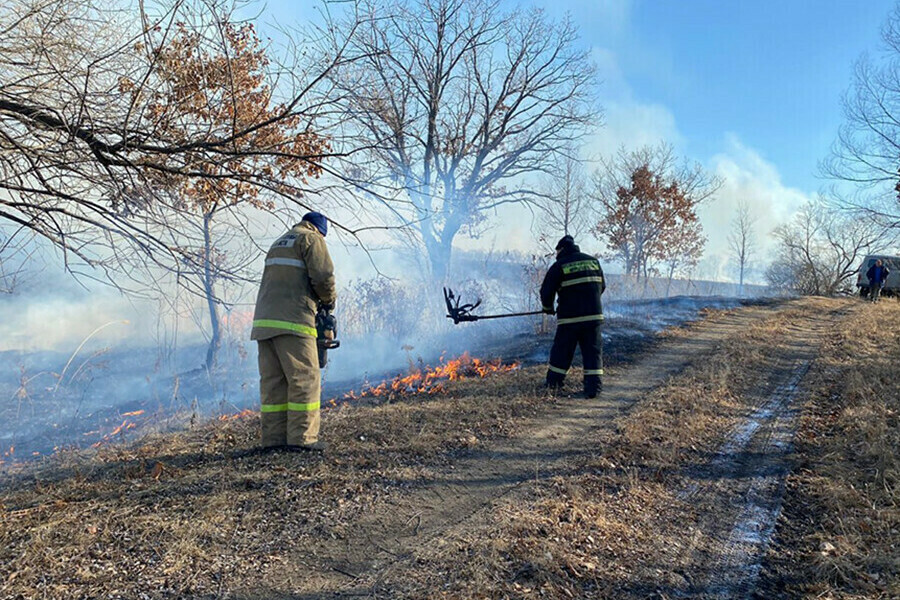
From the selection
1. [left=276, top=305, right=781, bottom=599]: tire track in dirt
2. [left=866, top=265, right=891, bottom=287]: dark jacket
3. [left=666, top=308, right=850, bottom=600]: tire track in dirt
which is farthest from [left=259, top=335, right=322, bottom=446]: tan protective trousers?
[left=866, top=265, right=891, bottom=287]: dark jacket

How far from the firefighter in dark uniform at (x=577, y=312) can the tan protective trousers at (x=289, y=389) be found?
3.29 metres

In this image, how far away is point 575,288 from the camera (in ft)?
20.4

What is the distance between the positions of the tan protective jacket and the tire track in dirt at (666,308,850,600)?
10.9 ft

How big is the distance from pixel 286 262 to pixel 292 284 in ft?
0.66

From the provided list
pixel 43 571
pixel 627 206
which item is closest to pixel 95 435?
pixel 43 571

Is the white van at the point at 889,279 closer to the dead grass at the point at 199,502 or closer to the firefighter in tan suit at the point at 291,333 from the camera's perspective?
the dead grass at the point at 199,502

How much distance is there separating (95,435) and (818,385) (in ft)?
39.4

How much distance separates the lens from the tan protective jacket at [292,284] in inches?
163

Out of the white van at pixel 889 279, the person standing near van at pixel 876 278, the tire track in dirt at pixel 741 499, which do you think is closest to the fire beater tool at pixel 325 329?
the tire track in dirt at pixel 741 499

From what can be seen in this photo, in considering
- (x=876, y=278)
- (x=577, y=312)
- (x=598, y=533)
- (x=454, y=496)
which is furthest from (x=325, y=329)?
(x=876, y=278)

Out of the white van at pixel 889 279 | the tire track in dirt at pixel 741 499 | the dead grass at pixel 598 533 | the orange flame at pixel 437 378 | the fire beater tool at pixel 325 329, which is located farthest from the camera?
the white van at pixel 889 279

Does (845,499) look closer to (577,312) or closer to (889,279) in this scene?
(577,312)

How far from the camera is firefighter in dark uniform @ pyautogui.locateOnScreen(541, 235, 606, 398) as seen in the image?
20.3 feet

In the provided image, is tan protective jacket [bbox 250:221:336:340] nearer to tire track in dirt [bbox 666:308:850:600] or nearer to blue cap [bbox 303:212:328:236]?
blue cap [bbox 303:212:328:236]
